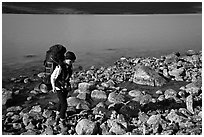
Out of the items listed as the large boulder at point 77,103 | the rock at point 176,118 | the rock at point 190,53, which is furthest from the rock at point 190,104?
the rock at point 190,53

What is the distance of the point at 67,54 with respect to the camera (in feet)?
7.37

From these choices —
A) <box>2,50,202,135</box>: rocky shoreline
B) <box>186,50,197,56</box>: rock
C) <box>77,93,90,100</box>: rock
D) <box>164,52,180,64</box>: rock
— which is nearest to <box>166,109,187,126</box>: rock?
<box>2,50,202,135</box>: rocky shoreline

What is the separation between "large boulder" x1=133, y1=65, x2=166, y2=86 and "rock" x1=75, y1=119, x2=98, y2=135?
107cm

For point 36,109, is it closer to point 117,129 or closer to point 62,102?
point 62,102

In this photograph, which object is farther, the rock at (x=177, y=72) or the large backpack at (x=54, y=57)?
the rock at (x=177, y=72)

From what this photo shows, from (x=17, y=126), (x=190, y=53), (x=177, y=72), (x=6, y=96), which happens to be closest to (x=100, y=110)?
(x=17, y=126)

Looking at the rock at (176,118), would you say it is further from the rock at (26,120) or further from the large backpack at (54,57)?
the rock at (26,120)

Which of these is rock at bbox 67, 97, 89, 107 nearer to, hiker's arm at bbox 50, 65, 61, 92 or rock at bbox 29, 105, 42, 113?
rock at bbox 29, 105, 42, 113

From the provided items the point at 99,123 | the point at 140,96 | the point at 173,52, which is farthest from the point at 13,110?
the point at 173,52

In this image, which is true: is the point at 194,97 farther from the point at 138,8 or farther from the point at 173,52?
the point at 173,52

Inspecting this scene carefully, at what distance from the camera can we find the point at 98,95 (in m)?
2.91

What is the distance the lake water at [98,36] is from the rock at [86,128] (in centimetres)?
151

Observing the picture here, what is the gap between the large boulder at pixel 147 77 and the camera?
3227 mm

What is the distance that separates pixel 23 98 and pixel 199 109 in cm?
145
